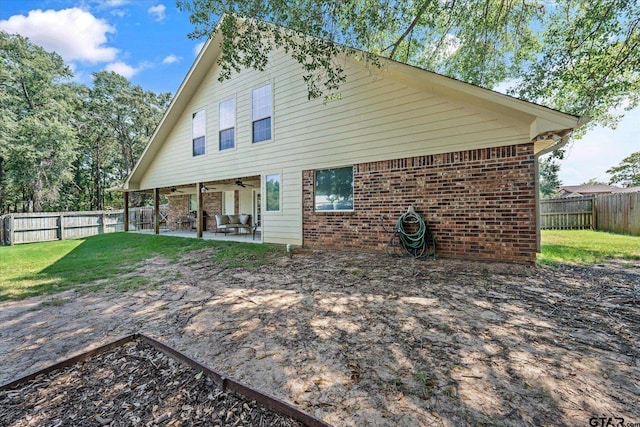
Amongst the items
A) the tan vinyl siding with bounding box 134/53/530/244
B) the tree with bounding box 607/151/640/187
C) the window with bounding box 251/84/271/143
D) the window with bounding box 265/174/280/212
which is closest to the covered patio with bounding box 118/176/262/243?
the window with bounding box 265/174/280/212

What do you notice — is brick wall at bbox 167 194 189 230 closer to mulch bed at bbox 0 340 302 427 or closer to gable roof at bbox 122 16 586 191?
gable roof at bbox 122 16 586 191

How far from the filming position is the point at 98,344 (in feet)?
8.52

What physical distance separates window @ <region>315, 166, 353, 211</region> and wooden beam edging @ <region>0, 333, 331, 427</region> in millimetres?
5286

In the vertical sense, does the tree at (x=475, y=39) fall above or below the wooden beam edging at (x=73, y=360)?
above

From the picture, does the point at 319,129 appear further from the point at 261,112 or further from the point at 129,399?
the point at 129,399

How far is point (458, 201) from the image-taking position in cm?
561

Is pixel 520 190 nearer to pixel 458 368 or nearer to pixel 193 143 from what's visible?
pixel 458 368

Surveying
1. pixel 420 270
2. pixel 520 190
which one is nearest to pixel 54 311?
pixel 420 270

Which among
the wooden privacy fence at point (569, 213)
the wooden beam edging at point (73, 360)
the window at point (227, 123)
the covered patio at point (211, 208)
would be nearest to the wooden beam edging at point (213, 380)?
the wooden beam edging at point (73, 360)

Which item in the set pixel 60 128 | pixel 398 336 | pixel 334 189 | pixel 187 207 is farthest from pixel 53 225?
pixel 398 336

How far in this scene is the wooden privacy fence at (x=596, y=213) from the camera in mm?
9312

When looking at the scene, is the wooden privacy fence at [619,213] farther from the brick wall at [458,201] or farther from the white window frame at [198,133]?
the white window frame at [198,133]

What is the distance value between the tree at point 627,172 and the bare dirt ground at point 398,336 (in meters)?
44.9

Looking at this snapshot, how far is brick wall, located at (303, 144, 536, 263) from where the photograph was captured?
5.05 meters
